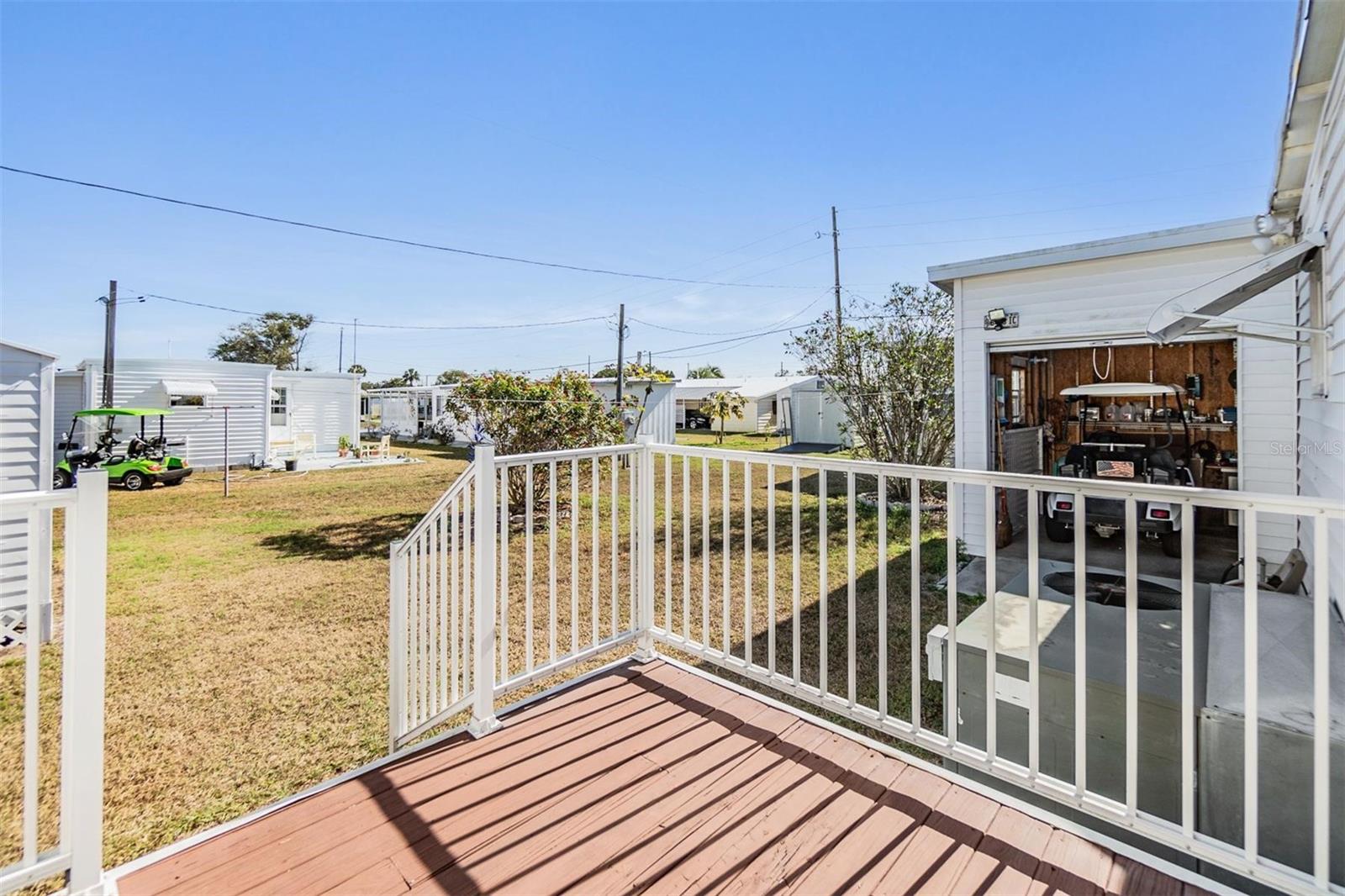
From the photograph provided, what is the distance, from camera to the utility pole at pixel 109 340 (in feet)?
43.6

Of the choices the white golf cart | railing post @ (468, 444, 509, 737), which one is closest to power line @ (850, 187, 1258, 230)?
the white golf cart

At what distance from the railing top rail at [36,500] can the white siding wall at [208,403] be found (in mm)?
15438

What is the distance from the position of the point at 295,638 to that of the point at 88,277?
53.0 feet

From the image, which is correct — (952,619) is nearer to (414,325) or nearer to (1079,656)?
(1079,656)

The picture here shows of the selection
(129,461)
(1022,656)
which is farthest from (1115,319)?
(129,461)

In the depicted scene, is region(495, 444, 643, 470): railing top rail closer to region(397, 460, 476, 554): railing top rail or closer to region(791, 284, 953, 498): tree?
region(397, 460, 476, 554): railing top rail

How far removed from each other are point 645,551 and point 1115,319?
475 centimetres

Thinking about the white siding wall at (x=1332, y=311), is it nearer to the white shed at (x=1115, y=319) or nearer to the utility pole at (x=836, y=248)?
the white shed at (x=1115, y=319)

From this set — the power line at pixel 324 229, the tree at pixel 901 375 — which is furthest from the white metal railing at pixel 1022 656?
the power line at pixel 324 229

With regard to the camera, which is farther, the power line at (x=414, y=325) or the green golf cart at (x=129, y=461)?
the power line at (x=414, y=325)

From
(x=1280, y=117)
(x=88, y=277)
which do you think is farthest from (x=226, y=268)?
(x=1280, y=117)

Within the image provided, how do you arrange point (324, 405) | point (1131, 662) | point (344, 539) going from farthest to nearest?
point (324, 405) → point (344, 539) → point (1131, 662)

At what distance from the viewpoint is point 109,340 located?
45.3 feet

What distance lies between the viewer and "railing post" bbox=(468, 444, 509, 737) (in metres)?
2.13
